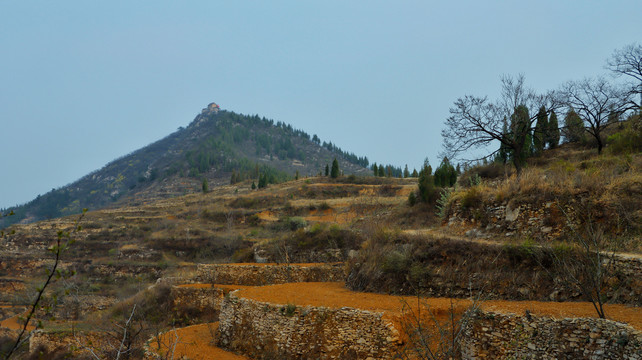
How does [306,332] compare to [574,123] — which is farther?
[574,123]

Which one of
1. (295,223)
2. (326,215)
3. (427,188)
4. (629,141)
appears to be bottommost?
(295,223)

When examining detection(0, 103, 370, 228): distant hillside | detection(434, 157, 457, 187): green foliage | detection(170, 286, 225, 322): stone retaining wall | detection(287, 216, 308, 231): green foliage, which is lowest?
detection(170, 286, 225, 322): stone retaining wall

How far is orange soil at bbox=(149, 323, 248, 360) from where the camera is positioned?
34.1ft

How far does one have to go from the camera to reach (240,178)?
99.8m

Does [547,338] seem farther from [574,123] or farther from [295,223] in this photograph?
[295,223]

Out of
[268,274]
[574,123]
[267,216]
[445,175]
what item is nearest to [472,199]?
[268,274]

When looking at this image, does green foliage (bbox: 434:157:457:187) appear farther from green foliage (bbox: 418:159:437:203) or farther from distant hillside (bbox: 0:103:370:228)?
distant hillside (bbox: 0:103:370:228)

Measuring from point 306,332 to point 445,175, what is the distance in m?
18.5

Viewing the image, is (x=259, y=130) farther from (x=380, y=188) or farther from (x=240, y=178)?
(x=380, y=188)

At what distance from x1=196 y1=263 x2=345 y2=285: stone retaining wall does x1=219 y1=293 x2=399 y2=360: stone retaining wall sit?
6039mm

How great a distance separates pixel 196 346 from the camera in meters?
11.6

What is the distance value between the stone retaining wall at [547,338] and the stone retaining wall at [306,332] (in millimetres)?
1713

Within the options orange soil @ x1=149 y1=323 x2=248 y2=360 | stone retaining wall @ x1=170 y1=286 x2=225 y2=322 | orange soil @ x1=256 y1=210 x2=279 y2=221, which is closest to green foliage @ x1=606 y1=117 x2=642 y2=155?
orange soil @ x1=149 y1=323 x2=248 y2=360

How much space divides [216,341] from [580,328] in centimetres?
986
